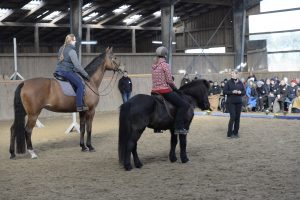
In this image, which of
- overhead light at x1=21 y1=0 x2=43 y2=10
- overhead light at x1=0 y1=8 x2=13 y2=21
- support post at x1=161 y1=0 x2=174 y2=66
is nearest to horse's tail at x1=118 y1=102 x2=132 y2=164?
support post at x1=161 y1=0 x2=174 y2=66

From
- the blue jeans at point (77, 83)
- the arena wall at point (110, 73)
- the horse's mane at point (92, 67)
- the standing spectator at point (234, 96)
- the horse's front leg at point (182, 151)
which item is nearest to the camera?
the horse's front leg at point (182, 151)

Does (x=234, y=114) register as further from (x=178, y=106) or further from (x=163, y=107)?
(x=163, y=107)

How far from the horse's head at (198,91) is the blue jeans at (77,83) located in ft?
6.65

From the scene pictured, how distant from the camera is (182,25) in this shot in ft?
112

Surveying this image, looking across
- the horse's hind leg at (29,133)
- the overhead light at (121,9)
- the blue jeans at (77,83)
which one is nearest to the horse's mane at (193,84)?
the blue jeans at (77,83)

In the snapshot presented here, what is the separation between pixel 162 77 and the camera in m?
6.88

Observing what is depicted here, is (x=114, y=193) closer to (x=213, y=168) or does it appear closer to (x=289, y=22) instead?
(x=213, y=168)

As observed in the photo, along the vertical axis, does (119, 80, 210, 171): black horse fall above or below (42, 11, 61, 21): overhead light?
below

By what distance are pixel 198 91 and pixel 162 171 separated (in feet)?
5.29

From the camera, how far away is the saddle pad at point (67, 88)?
27.0 feet

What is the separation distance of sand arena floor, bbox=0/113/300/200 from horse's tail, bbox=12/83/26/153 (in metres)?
0.25

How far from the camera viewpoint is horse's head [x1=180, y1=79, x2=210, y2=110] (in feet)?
24.1

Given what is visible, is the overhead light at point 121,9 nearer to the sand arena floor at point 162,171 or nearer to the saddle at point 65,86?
the sand arena floor at point 162,171

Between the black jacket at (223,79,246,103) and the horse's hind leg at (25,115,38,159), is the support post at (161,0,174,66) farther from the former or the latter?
the horse's hind leg at (25,115,38,159)
